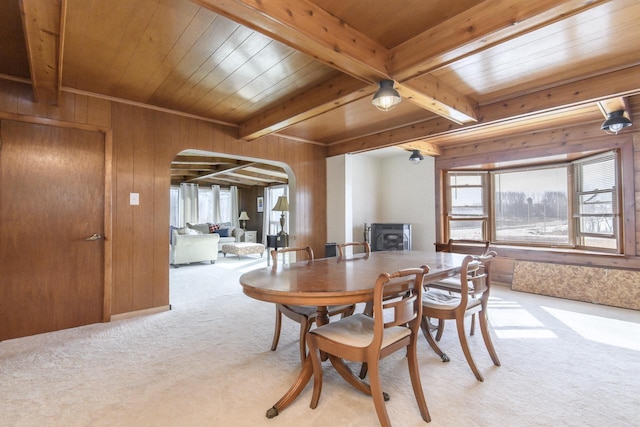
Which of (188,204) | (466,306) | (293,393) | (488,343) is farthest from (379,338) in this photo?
(188,204)

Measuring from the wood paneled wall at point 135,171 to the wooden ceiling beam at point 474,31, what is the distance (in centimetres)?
262

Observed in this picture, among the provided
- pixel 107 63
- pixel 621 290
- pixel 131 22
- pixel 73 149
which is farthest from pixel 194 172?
pixel 621 290

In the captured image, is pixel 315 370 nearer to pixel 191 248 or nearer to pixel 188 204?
pixel 191 248

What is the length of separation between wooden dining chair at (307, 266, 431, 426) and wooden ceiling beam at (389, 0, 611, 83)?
1.37 metres

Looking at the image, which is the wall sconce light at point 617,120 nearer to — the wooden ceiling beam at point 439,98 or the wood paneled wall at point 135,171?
the wooden ceiling beam at point 439,98

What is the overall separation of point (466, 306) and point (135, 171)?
3.47 metres

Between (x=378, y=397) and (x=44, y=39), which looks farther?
(x=44, y=39)

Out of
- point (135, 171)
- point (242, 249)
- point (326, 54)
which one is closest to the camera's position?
point (326, 54)

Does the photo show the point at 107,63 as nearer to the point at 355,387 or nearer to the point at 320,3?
the point at 320,3

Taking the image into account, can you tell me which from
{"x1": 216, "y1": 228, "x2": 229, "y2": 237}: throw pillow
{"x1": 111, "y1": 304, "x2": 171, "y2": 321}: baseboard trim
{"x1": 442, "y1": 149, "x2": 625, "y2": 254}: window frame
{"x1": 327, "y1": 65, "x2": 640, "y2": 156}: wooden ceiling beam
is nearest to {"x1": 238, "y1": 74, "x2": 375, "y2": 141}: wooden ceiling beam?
{"x1": 327, "y1": 65, "x2": 640, "y2": 156}: wooden ceiling beam

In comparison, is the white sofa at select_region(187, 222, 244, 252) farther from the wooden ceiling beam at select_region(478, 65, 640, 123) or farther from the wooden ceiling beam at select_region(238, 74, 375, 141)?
the wooden ceiling beam at select_region(478, 65, 640, 123)

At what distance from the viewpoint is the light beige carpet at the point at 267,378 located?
1.65 meters

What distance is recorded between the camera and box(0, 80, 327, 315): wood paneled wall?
293 cm

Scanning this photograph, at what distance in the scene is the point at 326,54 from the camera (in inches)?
73.4
